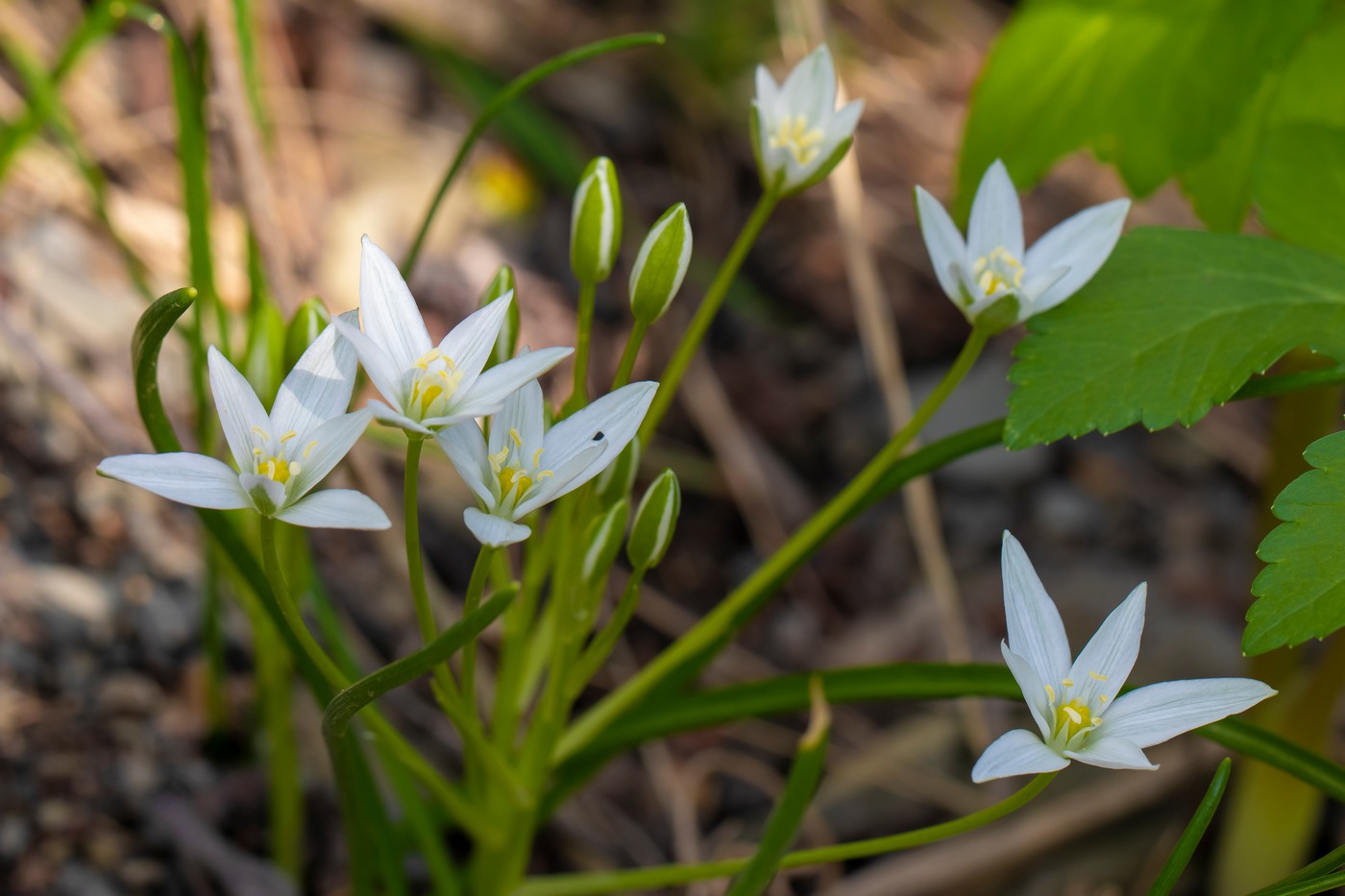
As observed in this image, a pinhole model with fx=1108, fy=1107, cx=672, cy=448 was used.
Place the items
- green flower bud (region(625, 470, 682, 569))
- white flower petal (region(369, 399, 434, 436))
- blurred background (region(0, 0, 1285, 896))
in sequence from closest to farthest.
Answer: white flower petal (region(369, 399, 434, 436)) < green flower bud (region(625, 470, 682, 569)) < blurred background (region(0, 0, 1285, 896))

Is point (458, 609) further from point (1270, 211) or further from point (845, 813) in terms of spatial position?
point (1270, 211)

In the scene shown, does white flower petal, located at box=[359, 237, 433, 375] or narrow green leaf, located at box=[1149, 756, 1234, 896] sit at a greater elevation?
white flower petal, located at box=[359, 237, 433, 375]

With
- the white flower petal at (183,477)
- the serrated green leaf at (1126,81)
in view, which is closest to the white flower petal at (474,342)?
the white flower petal at (183,477)

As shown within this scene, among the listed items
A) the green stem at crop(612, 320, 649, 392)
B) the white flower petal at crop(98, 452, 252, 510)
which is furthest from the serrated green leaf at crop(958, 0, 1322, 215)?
the white flower petal at crop(98, 452, 252, 510)

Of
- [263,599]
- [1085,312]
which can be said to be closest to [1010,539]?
[1085,312]

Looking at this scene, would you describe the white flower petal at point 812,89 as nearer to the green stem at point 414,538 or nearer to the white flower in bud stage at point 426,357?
the white flower in bud stage at point 426,357

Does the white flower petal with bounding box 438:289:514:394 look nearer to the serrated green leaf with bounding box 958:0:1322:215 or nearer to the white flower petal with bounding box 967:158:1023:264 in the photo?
the white flower petal with bounding box 967:158:1023:264
